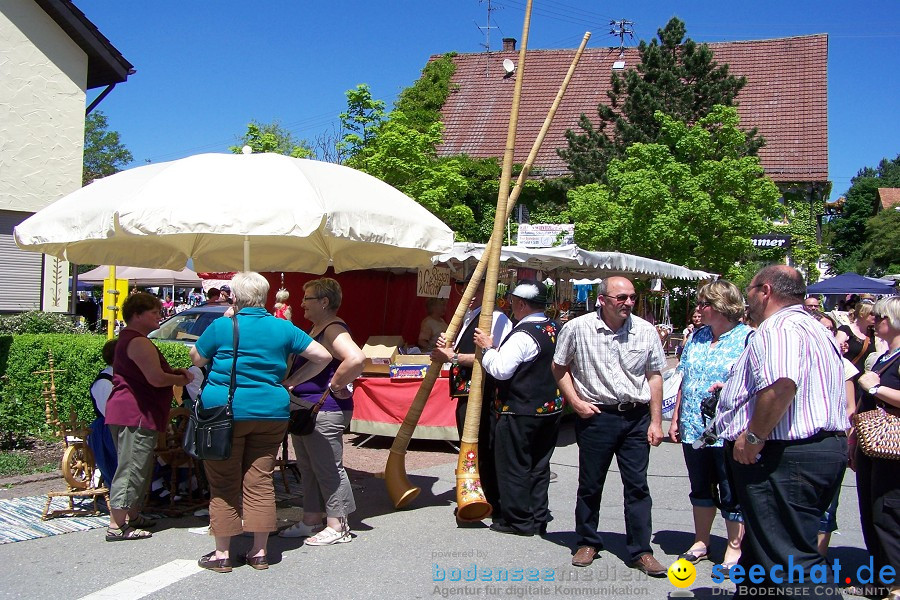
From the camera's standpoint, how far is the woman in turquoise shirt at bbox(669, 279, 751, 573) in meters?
5.06

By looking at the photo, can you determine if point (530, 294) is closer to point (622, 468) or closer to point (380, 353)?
point (622, 468)

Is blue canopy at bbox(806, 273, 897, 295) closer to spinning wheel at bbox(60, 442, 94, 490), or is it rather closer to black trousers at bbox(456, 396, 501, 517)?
black trousers at bbox(456, 396, 501, 517)

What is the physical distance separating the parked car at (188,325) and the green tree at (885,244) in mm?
42888

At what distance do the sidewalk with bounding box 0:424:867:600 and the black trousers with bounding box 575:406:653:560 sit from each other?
0.70 ft

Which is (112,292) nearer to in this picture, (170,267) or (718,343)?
(170,267)

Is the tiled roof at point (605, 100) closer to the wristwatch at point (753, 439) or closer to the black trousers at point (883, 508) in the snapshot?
the black trousers at point (883, 508)

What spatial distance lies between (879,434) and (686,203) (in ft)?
58.1

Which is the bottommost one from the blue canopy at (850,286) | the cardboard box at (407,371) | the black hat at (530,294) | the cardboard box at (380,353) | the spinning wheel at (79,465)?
the spinning wheel at (79,465)

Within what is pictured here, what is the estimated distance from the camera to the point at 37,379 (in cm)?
852

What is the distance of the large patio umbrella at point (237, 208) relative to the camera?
502cm

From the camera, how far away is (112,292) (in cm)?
917

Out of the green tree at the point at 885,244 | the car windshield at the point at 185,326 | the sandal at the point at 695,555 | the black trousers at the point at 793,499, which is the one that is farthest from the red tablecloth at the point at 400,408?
the green tree at the point at 885,244

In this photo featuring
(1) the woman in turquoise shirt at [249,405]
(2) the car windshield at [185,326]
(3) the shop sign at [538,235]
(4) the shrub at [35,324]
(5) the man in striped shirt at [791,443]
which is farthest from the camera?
(2) the car windshield at [185,326]

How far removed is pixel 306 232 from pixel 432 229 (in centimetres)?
125
